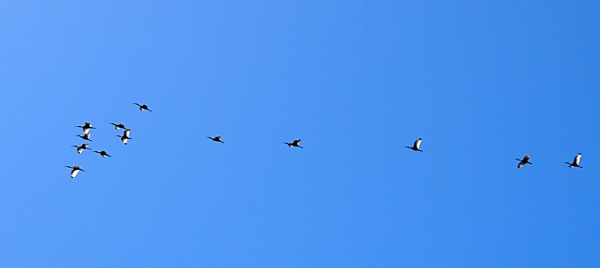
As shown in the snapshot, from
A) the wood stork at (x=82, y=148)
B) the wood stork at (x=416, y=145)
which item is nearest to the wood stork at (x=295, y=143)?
the wood stork at (x=416, y=145)

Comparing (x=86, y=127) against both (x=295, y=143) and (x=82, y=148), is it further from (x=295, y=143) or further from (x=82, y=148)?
(x=295, y=143)

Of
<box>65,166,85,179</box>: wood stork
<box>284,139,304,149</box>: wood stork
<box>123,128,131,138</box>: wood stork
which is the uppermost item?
<box>284,139,304,149</box>: wood stork

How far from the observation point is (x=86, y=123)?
86562mm

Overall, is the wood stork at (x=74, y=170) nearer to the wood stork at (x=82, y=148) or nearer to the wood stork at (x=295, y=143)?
the wood stork at (x=82, y=148)

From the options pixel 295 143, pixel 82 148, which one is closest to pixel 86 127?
pixel 82 148

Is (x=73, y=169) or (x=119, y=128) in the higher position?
(x=119, y=128)

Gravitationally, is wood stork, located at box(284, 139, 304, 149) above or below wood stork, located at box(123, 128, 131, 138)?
above

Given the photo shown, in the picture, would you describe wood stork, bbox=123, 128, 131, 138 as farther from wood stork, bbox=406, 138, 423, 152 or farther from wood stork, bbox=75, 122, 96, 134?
wood stork, bbox=406, 138, 423, 152

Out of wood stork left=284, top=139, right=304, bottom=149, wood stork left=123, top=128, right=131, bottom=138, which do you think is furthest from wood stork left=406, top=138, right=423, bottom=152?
wood stork left=123, top=128, right=131, bottom=138

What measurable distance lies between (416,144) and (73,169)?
44.0 m

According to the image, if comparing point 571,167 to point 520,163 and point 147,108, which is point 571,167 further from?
point 147,108

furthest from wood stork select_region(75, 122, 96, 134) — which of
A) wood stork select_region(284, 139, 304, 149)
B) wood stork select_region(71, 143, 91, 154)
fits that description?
wood stork select_region(284, 139, 304, 149)

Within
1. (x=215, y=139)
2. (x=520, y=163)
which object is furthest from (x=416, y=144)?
(x=215, y=139)

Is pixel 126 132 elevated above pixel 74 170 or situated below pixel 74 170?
above
